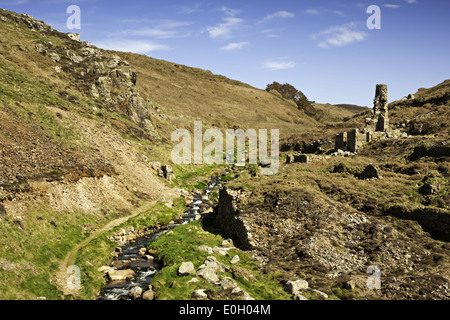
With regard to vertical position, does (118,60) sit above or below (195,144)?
above

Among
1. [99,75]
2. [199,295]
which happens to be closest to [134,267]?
[199,295]

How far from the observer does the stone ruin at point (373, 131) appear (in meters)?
56.5

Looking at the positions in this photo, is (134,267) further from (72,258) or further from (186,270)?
(186,270)

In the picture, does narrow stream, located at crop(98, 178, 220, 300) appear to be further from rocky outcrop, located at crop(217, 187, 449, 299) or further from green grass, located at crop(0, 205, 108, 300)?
rocky outcrop, located at crop(217, 187, 449, 299)

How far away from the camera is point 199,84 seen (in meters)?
168

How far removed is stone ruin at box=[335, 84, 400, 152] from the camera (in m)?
56.5

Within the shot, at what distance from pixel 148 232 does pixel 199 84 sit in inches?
5278

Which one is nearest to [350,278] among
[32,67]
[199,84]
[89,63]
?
[32,67]

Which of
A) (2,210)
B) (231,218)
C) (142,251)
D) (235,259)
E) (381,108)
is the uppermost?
(381,108)

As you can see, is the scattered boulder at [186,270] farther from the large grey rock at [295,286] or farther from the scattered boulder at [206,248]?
the large grey rock at [295,286]

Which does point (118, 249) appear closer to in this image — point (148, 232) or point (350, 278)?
point (148, 232)

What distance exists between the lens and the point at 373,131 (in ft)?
204

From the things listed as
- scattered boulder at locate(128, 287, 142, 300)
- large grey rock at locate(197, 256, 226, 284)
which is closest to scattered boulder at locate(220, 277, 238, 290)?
large grey rock at locate(197, 256, 226, 284)
